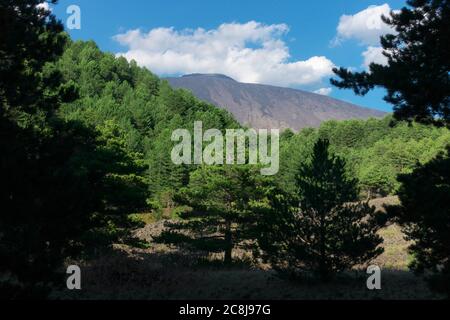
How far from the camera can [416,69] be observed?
1146 centimetres

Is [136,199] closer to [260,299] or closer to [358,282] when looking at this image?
[260,299]

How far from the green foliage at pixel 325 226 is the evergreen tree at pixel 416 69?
10.7 feet

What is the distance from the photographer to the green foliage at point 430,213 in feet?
34.0

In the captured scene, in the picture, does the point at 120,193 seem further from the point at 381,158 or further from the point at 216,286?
the point at 381,158

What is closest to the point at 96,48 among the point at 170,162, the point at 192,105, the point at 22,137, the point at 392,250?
the point at 192,105

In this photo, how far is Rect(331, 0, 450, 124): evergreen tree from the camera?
1111 cm

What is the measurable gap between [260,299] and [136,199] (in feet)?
35.4

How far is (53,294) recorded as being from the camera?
1459cm

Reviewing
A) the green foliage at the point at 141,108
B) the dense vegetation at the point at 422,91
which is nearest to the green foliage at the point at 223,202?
the dense vegetation at the point at 422,91

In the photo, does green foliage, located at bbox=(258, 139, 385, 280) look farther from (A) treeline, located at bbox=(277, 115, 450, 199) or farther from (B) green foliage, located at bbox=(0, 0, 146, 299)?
(A) treeline, located at bbox=(277, 115, 450, 199)

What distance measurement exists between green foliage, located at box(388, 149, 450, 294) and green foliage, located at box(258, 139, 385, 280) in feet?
6.85

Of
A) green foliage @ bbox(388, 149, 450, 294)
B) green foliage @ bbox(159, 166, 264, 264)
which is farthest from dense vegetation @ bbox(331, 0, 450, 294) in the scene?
green foliage @ bbox(159, 166, 264, 264)

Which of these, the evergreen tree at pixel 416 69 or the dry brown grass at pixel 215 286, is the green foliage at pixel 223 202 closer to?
the dry brown grass at pixel 215 286

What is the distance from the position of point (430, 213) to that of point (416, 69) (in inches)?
157
